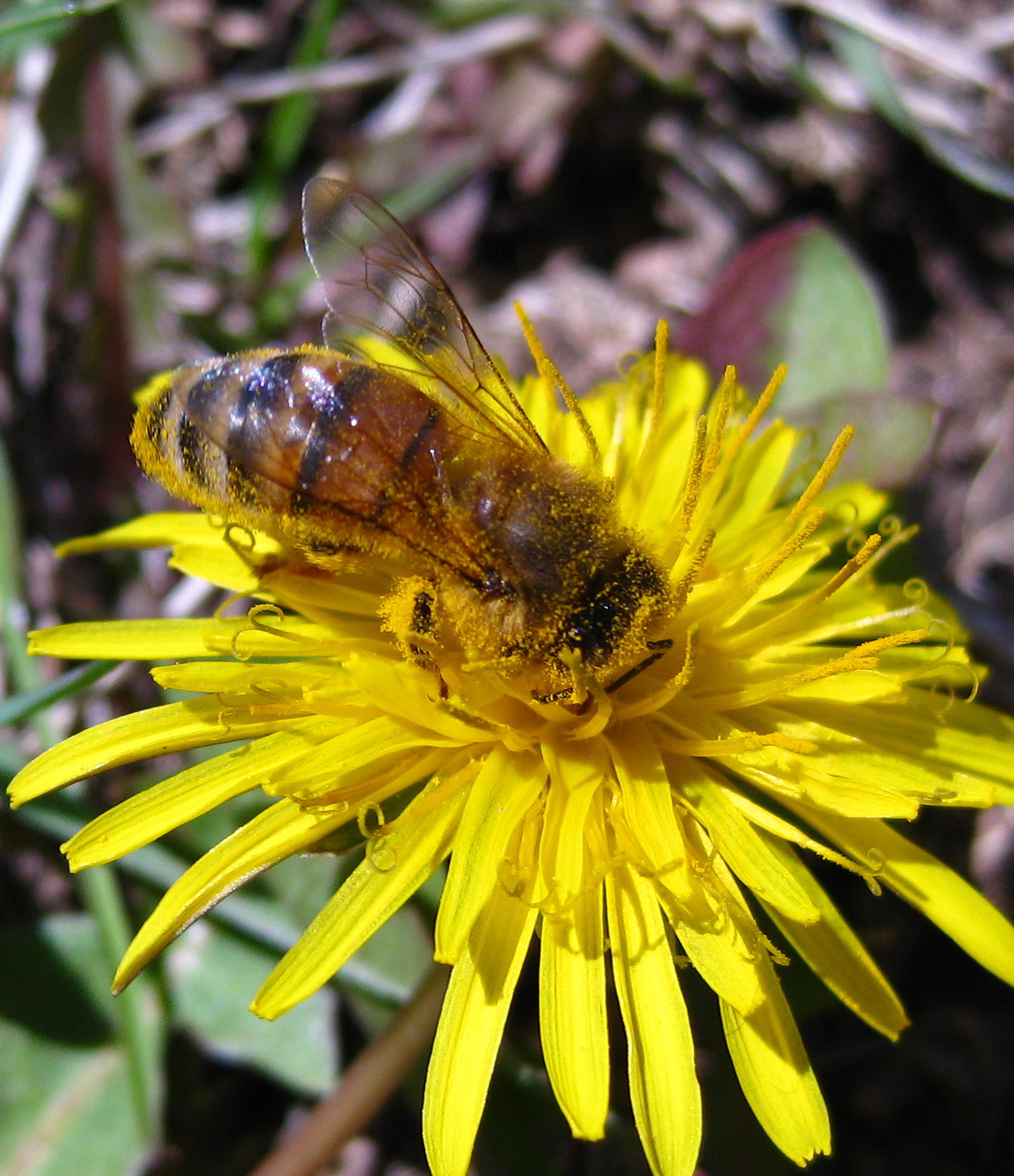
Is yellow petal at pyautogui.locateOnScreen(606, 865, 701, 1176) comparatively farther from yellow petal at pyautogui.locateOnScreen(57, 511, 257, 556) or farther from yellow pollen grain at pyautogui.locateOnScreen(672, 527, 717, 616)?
yellow petal at pyautogui.locateOnScreen(57, 511, 257, 556)

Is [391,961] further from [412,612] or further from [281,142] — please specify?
[281,142]

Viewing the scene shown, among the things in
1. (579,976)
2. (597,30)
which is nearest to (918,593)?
(579,976)

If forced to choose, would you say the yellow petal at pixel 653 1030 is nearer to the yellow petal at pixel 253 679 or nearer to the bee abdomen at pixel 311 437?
the yellow petal at pixel 253 679

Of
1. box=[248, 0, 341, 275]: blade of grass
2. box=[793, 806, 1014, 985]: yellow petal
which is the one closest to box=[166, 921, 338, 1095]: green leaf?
box=[793, 806, 1014, 985]: yellow petal

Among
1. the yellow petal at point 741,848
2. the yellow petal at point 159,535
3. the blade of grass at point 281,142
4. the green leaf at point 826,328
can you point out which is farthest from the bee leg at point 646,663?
the blade of grass at point 281,142

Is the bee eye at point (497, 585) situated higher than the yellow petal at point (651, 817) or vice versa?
the bee eye at point (497, 585)

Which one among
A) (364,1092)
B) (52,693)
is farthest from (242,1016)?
(52,693)
